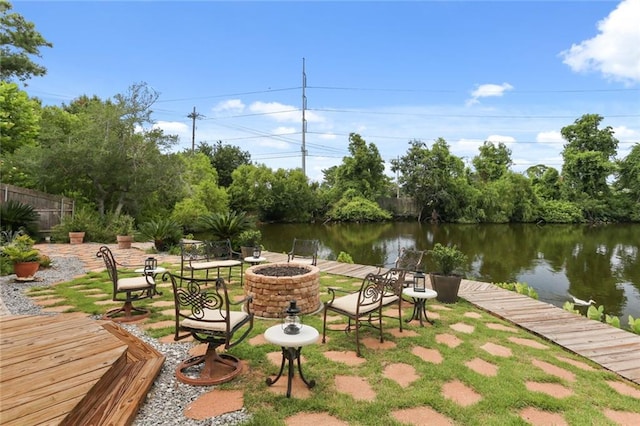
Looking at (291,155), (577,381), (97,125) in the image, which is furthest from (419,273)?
(291,155)

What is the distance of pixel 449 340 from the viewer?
11.2ft

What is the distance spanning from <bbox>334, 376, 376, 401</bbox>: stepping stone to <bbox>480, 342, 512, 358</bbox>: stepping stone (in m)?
1.47

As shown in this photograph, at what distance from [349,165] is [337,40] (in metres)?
15.9

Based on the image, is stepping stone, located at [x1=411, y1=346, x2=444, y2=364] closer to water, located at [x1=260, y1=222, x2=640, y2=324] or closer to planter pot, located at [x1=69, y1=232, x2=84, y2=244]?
water, located at [x1=260, y1=222, x2=640, y2=324]

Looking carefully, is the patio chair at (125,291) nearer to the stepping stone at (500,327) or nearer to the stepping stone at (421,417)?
the stepping stone at (421,417)

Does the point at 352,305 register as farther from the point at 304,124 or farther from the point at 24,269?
the point at 304,124

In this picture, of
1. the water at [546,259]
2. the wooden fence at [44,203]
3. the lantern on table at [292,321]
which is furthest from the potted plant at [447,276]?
the wooden fence at [44,203]

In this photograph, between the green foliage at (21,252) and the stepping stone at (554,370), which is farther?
the green foliage at (21,252)

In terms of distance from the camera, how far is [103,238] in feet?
35.7

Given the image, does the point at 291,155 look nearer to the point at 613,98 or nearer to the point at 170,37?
the point at 170,37

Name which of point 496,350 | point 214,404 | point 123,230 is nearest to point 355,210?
point 123,230

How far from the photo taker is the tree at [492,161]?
102 ft

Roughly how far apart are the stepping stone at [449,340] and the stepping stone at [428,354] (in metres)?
0.25

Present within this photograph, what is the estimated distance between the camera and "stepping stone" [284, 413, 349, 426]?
2018 millimetres
